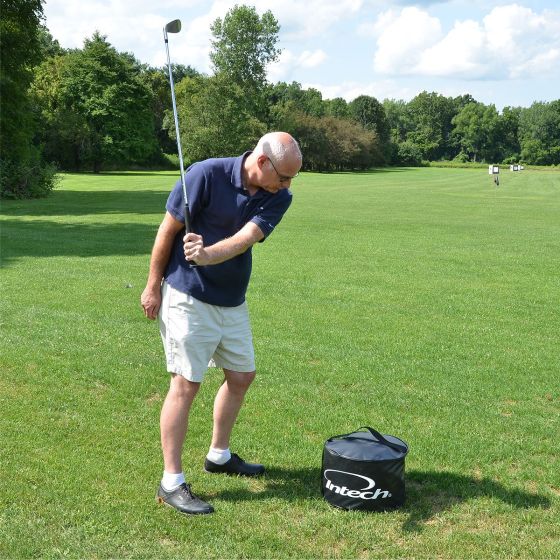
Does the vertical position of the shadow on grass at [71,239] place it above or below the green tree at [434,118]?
below

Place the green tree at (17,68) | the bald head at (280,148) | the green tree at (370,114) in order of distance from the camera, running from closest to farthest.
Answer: the bald head at (280,148) < the green tree at (17,68) < the green tree at (370,114)

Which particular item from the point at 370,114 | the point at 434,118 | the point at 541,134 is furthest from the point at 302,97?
the point at 541,134

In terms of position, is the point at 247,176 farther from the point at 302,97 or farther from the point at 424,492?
the point at 302,97

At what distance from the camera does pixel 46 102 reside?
7338cm

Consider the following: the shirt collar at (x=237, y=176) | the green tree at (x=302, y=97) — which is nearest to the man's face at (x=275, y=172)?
the shirt collar at (x=237, y=176)

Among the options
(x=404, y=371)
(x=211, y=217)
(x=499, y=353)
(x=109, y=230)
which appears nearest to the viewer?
(x=211, y=217)

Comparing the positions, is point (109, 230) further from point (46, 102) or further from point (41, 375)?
point (46, 102)

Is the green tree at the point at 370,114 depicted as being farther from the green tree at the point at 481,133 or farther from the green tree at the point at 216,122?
the green tree at the point at 216,122

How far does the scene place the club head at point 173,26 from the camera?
4884mm

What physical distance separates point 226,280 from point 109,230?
1809cm

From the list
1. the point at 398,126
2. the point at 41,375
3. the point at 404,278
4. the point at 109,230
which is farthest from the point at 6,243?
the point at 398,126

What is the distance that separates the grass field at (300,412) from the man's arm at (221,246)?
1.65 metres

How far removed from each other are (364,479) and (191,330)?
150 centimetres

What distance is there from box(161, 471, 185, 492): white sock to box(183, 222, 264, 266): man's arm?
1438 millimetres
